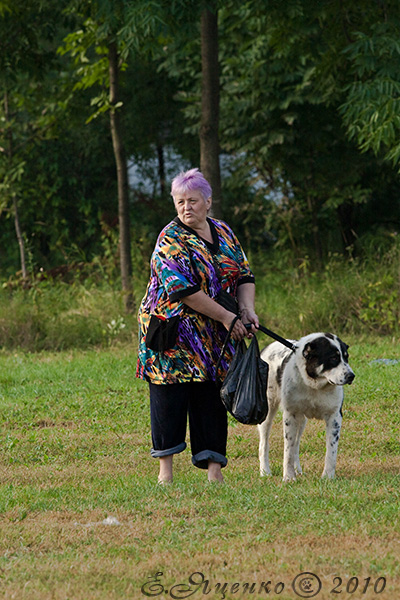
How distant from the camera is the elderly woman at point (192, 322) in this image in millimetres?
5492

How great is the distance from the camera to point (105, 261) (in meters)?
17.0

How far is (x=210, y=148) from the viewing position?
1216 cm

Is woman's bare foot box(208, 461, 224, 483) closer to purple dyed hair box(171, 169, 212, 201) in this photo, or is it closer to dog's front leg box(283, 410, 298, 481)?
dog's front leg box(283, 410, 298, 481)

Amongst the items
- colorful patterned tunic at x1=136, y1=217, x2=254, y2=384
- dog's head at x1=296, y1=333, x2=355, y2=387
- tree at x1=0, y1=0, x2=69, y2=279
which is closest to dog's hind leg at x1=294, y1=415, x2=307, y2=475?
dog's head at x1=296, y1=333, x2=355, y2=387

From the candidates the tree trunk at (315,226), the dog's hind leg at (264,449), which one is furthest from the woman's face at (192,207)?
the tree trunk at (315,226)

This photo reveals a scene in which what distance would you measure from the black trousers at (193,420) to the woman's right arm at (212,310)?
0.49m

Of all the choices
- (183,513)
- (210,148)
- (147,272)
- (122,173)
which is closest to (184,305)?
(183,513)

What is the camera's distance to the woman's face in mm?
5582

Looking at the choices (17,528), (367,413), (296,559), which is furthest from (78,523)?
(367,413)

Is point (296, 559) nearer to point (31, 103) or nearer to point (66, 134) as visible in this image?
point (31, 103)

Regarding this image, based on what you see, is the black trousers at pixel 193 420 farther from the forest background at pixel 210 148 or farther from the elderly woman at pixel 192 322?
the forest background at pixel 210 148

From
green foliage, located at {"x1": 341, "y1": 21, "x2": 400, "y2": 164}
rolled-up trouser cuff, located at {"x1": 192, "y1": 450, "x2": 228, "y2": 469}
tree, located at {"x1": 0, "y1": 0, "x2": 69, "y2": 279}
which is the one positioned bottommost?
rolled-up trouser cuff, located at {"x1": 192, "y1": 450, "x2": 228, "y2": 469}

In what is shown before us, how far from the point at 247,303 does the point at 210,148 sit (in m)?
6.76

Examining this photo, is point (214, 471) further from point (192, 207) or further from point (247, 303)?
point (192, 207)
